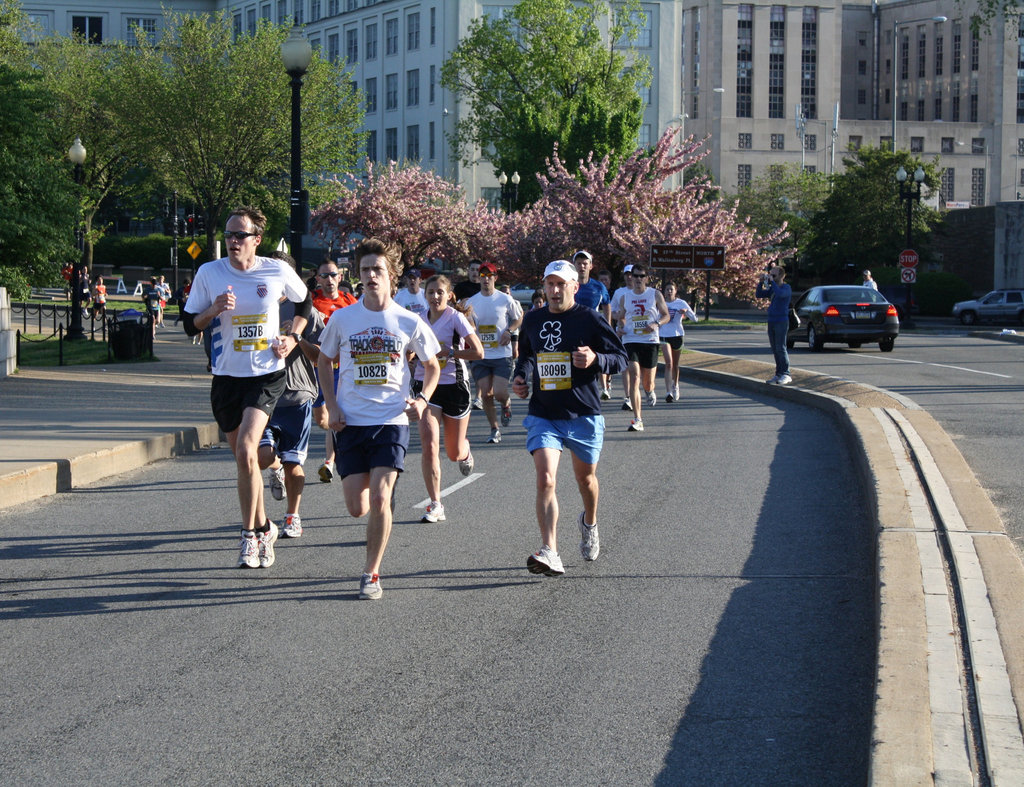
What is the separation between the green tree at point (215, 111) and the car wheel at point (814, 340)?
23.2m

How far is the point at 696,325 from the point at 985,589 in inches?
1532

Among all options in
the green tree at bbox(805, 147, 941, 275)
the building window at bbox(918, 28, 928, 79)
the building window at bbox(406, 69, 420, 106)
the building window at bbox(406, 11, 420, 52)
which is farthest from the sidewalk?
the building window at bbox(918, 28, 928, 79)

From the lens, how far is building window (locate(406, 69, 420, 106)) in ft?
273

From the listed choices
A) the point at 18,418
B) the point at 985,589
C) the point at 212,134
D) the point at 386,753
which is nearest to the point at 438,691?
the point at 386,753

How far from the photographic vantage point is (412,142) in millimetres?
83875

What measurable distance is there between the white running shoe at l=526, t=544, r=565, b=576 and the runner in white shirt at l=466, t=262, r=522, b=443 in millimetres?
5993

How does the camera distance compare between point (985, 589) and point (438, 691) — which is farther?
point (985, 589)

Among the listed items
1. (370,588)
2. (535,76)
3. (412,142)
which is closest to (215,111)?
(535,76)

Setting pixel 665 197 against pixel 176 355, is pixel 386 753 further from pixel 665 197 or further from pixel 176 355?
pixel 665 197

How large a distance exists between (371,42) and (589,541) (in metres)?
83.7

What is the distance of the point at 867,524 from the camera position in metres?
8.87

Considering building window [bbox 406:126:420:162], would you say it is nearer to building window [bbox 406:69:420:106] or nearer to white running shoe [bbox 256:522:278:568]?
building window [bbox 406:69:420:106]

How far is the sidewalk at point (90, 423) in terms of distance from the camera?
10711mm

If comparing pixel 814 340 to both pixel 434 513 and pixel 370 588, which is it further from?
pixel 370 588
